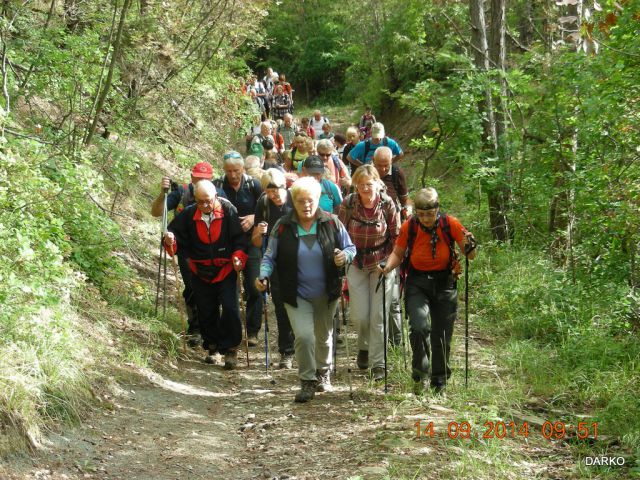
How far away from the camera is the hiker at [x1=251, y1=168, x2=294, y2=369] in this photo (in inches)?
328

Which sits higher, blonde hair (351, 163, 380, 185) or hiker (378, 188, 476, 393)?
blonde hair (351, 163, 380, 185)

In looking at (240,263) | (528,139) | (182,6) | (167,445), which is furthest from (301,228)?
(182,6)

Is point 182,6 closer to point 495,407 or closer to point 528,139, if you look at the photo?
point 528,139

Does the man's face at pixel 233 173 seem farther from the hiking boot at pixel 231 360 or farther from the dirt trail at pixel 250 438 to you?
the dirt trail at pixel 250 438

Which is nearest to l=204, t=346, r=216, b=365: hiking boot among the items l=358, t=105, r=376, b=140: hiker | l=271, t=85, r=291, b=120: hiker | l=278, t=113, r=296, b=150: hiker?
l=278, t=113, r=296, b=150: hiker

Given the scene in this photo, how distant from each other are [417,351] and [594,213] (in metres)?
3.47

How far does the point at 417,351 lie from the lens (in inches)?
270

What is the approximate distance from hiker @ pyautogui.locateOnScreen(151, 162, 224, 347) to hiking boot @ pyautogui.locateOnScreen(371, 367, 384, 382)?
9.18 feet

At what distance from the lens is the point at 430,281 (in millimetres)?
6855

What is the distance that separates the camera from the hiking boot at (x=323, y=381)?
7.57m

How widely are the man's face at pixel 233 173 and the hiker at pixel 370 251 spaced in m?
2.04

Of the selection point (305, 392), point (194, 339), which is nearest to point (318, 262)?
point (305, 392)

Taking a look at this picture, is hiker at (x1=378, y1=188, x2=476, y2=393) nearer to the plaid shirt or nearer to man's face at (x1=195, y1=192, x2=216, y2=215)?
the plaid shirt

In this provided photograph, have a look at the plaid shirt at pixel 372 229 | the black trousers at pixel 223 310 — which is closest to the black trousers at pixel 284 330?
the black trousers at pixel 223 310
